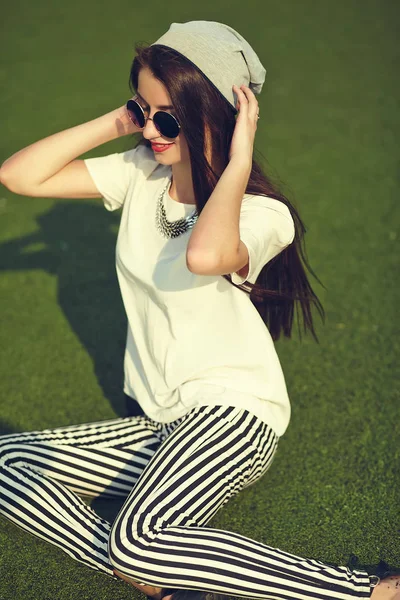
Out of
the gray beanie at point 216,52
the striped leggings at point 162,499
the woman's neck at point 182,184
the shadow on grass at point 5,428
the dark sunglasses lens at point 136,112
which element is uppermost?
the gray beanie at point 216,52

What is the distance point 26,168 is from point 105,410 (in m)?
1.45

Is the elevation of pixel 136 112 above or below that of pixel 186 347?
above

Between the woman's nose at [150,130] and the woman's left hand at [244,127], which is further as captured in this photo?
the woman's nose at [150,130]

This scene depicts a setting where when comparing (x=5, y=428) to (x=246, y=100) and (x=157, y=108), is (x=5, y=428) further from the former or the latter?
(x=246, y=100)

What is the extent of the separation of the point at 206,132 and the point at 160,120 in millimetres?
195

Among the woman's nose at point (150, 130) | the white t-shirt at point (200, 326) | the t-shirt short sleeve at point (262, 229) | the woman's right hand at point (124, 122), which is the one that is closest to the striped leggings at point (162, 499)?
the white t-shirt at point (200, 326)

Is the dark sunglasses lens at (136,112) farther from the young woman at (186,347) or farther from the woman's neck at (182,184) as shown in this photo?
the woman's neck at (182,184)

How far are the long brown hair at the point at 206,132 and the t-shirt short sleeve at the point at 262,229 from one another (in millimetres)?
73

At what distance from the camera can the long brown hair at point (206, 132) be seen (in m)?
3.04

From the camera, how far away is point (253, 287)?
10.5ft

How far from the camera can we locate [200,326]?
10.7 feet

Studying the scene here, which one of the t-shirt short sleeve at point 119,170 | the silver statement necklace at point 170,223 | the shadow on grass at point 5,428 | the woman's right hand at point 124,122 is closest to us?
the silver statement necklace at point 170,223

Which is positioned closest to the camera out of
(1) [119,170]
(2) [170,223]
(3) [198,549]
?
(3) [198,549]

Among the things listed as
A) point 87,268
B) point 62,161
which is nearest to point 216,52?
point 62,161
